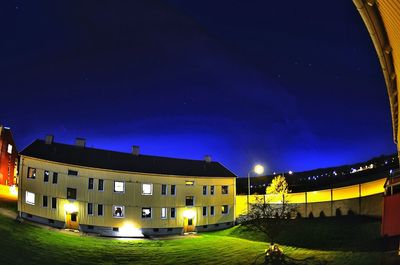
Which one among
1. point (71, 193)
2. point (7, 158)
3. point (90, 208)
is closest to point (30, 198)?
point (71, 193)

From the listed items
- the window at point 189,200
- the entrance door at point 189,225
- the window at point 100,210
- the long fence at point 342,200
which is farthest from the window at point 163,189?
the long fence at point 342,200

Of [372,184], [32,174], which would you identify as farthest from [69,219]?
[372,184]

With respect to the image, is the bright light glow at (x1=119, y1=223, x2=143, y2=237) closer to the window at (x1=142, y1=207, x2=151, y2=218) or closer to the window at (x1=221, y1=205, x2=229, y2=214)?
the window at (x1=142, y1=207, x2=151, y2=218)

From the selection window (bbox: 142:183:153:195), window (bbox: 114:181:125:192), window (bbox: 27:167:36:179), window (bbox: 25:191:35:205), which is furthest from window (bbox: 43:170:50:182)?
window (bbox: 142:183:153:195)

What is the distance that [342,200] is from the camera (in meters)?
39.8

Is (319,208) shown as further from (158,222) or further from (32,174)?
(32,174)

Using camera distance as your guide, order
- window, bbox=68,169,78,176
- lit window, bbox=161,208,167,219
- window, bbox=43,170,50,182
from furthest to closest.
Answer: lit window, bbox=161,208,167,219 → window, bbox=68,169,78,176 → window, bbox=43,170,50,182

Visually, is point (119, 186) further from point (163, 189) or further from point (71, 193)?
point (163, 189)

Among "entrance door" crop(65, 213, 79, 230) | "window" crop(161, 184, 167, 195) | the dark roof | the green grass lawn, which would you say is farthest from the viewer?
"window" crop(161, 184, 167, 195)

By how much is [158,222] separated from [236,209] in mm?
13358

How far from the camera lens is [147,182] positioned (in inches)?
1799

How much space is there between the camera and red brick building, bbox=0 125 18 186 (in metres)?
54.0

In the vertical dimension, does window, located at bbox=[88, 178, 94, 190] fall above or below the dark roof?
below

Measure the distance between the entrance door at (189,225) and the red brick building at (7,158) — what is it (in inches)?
→ 1055
